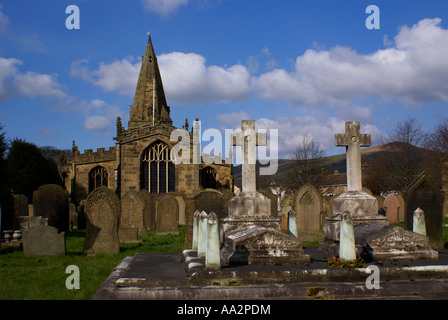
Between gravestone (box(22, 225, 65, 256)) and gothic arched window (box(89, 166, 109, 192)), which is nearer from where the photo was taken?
gravestone (box(22, 225, 65, 256))

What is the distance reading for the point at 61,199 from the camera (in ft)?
58.3

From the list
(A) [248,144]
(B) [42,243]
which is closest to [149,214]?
(B) [42,243]

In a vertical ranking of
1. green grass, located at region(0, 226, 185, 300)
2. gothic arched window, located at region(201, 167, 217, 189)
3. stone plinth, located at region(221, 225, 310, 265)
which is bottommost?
green grass, located at region(0, 226, 185, 300)

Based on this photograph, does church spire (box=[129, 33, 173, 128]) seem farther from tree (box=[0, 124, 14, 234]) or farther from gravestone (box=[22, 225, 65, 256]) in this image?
gravestone (box=[22, 225, 65, 256])

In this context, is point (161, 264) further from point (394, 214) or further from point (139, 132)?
point (139, 132)

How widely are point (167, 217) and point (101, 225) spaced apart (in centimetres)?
675

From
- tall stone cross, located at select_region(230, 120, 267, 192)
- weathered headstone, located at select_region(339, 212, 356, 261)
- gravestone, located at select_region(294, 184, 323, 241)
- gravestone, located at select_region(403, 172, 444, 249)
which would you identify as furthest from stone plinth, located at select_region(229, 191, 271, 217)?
gravestone, located at select_region(294, 184, 323, 241)

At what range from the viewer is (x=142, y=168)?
3247cm

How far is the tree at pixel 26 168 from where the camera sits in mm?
24972

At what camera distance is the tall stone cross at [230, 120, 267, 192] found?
354 inches

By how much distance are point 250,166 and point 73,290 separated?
13.4 feet

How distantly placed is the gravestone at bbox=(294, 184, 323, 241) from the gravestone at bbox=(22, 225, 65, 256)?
27.1ft
